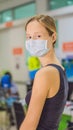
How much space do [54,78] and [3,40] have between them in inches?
225

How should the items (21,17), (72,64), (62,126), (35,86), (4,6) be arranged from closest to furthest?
(35,86), (62,126), (72,64), (21,17), (4,6)

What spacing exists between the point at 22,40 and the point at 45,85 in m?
4.99

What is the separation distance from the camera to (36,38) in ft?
4.16

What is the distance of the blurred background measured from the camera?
4.87 meters

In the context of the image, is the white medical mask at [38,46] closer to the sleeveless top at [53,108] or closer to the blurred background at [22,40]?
the sleeveless top at [53,108]

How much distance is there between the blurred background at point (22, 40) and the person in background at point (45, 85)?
3182 mm

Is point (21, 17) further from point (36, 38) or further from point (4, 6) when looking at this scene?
point (36, 38)

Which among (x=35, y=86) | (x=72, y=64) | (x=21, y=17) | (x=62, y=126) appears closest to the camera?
(x=35, y=86)

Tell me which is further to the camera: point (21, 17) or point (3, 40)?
point (3, 40)

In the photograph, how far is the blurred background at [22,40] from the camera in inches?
192

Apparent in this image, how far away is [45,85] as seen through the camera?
1.13m

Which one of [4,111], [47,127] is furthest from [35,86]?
[4,111]

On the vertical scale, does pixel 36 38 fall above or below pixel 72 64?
above

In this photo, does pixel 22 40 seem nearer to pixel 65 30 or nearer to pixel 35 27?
pixel 65 30
